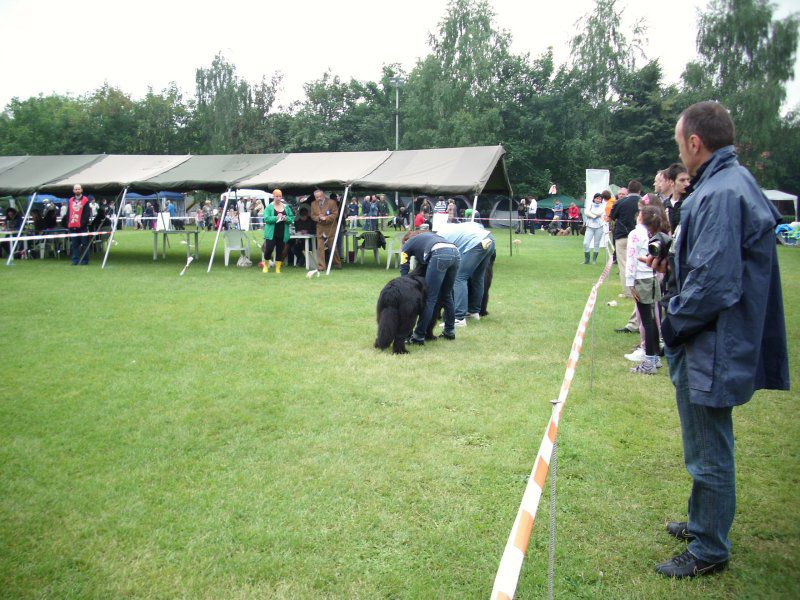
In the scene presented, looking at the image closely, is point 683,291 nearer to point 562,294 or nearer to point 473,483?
point 473,483

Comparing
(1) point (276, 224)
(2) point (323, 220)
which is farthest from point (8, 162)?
(2) point (323, 220)

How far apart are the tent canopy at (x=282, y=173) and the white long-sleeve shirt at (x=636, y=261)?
25.3ft

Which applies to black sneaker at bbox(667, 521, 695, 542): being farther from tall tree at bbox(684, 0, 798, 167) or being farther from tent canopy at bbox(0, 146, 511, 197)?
tall tree at bbox(684, 0, 798, 167)

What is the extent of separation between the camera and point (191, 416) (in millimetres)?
4785

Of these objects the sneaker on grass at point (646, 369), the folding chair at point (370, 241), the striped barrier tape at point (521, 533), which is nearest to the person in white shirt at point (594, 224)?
the folding chair at point (370, 241)

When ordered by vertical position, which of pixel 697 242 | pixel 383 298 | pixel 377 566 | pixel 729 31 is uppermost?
pixel 729 31

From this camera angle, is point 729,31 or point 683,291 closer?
point 683,291

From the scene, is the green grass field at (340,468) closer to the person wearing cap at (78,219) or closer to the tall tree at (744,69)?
the person wearing cap at (78,219)

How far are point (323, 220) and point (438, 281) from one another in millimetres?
8400

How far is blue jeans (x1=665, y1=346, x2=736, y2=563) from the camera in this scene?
2.68 m

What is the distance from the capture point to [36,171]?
1806cm

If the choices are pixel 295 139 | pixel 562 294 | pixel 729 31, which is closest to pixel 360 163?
pixel 562 294

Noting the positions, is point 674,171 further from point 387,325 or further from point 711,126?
point 711,126

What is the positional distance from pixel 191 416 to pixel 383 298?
8.79ft
